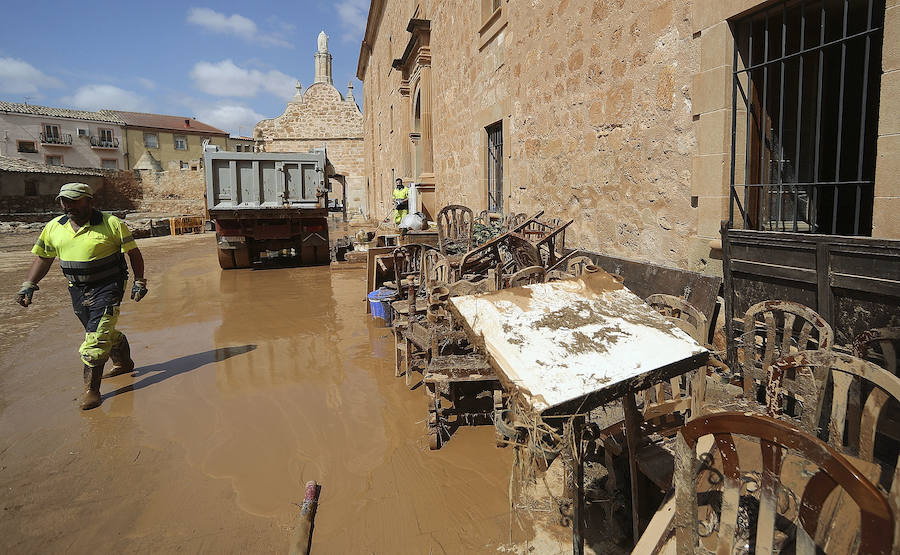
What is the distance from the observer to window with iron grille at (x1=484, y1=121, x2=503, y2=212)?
8.91m

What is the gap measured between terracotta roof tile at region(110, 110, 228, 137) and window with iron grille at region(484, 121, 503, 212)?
157 ft

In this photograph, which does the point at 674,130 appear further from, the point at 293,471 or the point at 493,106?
the point at 493,106

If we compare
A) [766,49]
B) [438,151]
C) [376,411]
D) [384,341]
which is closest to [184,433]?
[376,411]

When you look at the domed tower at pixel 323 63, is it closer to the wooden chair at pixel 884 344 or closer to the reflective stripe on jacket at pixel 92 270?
the reflective stripe on jacket at pixel 92 270

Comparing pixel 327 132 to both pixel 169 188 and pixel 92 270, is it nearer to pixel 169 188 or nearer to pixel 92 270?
pixel 169 188

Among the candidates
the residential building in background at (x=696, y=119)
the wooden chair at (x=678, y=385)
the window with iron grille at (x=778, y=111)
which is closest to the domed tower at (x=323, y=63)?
the residential building in background at (x=696, y=119)

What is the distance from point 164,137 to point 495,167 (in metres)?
48.3

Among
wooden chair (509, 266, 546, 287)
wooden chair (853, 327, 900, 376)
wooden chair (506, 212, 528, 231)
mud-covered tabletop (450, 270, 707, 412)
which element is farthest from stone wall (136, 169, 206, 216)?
wooden chair (853, 327, 900, 376)

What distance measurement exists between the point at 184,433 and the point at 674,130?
176 inches

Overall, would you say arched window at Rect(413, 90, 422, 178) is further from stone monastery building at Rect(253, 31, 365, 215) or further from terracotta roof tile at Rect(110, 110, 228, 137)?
terracotta roof tile at Rect(110, 110, 228, 137)

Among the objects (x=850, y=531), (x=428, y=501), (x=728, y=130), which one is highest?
(x=728, y=130)

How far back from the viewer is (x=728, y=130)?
3.85 m

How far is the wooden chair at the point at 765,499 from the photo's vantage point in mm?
1077

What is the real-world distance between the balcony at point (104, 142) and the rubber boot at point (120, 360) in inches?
1937
